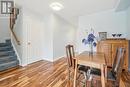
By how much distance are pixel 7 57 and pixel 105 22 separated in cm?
405

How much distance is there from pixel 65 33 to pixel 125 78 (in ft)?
12.6

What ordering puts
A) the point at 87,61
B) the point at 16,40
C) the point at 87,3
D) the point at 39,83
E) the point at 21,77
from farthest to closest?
the point at 16,40
the point at 87,3
the point at 21,77
the point at 39,83
the point at 87,61

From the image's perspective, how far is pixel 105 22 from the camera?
4.73 metres

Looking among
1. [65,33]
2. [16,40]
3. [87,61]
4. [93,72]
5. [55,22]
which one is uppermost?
[55,22]

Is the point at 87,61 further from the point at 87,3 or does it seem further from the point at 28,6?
the point at 28,6

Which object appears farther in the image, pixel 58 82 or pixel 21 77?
pixel 21 77

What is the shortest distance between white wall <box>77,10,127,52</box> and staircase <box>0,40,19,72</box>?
117 inches

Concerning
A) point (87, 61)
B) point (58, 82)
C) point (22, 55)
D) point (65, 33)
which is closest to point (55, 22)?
point (65, 33)

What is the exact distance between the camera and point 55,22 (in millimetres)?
5363

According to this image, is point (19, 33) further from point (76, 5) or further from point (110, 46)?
point (110, 46)

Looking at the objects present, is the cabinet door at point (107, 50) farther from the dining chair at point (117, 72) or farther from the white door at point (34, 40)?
the white door at point (34, 40)

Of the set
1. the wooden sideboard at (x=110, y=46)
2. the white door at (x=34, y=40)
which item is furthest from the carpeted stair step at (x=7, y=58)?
the wooden sideboard at (x=110, y=46)

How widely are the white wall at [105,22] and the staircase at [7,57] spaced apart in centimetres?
297

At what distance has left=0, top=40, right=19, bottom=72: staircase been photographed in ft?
13.1
